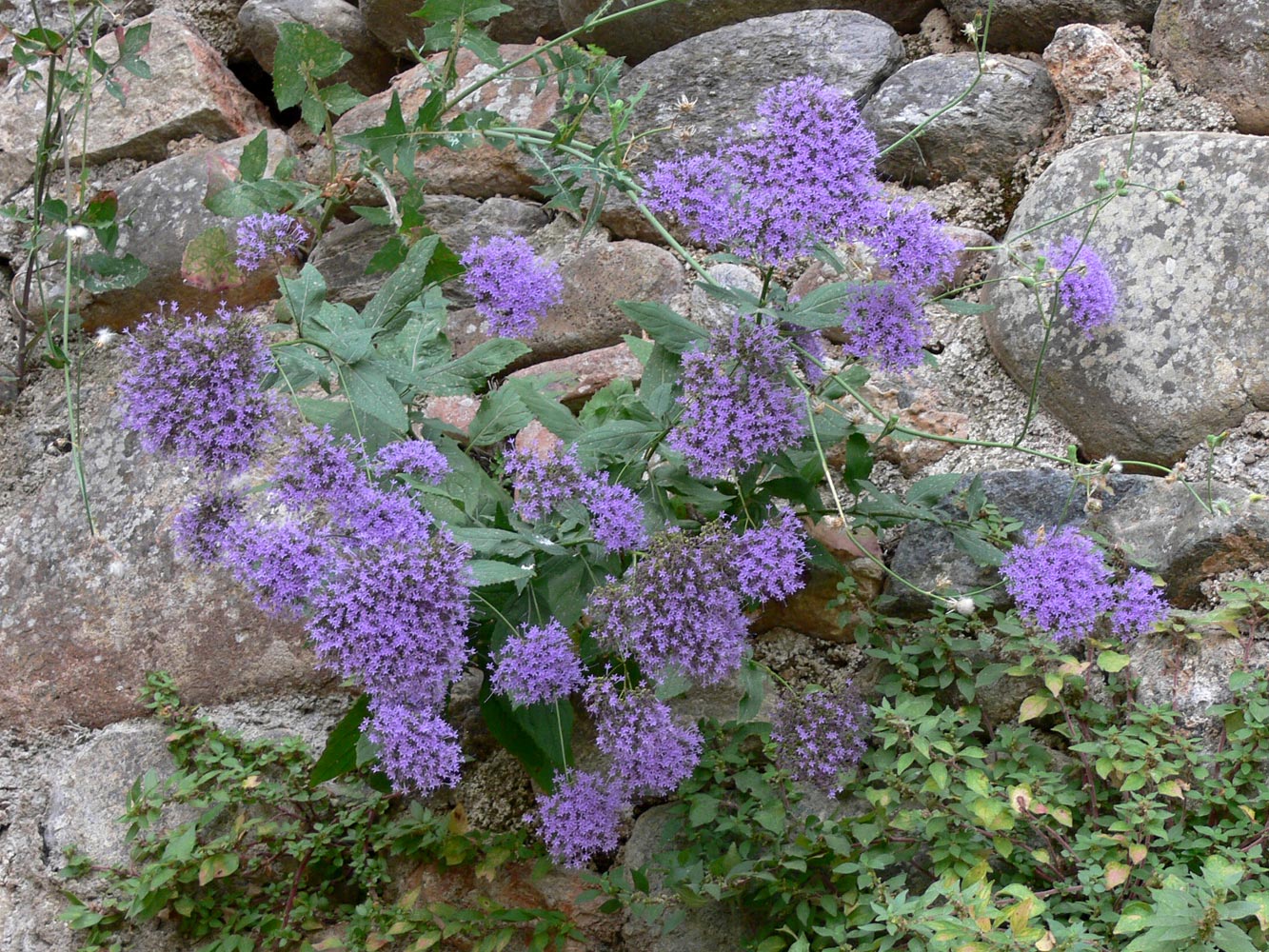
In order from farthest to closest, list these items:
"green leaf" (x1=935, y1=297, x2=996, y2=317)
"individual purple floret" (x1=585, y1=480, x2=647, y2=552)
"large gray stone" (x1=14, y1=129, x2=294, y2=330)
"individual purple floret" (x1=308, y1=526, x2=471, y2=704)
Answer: "large gray stone" (x1=14, y1=129, x2=294, y2=330) < "green leaf" (x1=935, y1=297, x2=996, y2=317) < "individual purple floret" (x1=585, y1=480, x2=647, y2=552) < "individual purple floret" (x1=308, y1=526, x2=471, y2=704)

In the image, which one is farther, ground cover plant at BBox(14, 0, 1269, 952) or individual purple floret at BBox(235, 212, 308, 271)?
individual purple floret at BBox(235, 212, 308, 271)

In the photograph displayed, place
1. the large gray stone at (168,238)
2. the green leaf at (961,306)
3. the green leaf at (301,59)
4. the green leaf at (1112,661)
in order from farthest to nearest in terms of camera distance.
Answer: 1. the large gray stone at (168,238)
2. the green leaf at (301,59)
3. the green leaf at (961,306)
4. the green leaf at (1112,661)

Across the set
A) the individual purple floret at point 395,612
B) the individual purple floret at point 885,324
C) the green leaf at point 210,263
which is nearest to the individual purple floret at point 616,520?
the individual purple floret at point 395,612

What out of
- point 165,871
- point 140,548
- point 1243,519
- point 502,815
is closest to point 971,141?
point 1243,519

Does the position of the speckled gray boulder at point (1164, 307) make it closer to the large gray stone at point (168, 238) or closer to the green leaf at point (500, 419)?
the green leaf at point (500, 419)

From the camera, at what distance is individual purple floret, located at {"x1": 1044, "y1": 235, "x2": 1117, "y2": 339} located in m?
1.92

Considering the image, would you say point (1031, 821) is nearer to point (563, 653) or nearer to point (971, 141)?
point (563, 653)

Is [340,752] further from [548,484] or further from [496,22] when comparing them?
[496,22]

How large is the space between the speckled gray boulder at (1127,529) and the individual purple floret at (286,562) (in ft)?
3.11

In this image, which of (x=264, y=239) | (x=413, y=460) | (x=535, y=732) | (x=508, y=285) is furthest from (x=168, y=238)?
(x=535, y=732)

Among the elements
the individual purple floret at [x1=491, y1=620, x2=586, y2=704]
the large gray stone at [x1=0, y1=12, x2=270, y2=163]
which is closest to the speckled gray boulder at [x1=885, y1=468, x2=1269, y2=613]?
the individual purple floret at [x1=491, y1=620, x2=586, y2=704]

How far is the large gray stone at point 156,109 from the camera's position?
2846 mm

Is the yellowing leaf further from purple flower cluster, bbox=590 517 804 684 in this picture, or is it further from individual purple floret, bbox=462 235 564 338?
individual purple floret, bbox=462 235 564 338

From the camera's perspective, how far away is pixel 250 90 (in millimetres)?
3055
